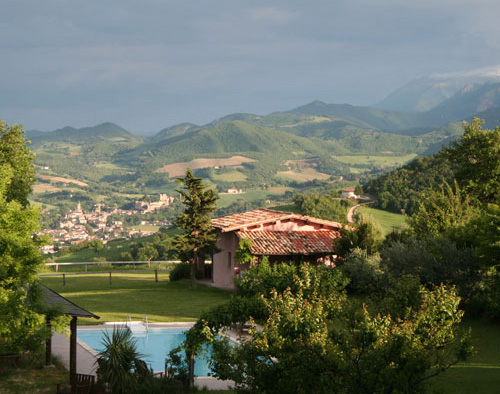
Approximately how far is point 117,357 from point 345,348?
633cm

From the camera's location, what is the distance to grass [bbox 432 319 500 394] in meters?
11.6

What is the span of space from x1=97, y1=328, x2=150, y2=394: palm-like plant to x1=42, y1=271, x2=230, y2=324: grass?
25.3 feet

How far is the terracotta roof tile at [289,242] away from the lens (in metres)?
27.5

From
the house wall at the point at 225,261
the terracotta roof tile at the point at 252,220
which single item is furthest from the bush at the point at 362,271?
the house wall at the point at 225,261

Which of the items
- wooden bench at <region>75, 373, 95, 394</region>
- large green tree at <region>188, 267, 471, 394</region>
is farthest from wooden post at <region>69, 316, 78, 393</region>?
large green tree at <region>188, 267, 471, 394</region>

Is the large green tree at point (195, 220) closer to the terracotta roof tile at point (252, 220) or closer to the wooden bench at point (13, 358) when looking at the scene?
the terracotta roof tile at point (252, 220)

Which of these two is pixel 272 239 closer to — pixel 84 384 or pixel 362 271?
pixel 362 271

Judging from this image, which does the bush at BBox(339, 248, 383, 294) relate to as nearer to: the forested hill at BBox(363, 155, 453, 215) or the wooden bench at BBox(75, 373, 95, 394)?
the wooden bench at BBox(75, 373, 95, 394)

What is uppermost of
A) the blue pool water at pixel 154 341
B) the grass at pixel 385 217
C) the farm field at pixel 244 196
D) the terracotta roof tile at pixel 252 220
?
the farm field at pixel 244 196

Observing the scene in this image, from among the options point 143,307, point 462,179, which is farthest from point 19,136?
point 462,179

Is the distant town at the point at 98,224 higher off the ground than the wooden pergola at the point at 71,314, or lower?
higher

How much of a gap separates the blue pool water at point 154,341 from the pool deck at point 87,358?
0.25m

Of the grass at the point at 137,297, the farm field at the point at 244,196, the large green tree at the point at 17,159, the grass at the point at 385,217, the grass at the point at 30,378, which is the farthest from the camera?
the farm field at the point at 244,196

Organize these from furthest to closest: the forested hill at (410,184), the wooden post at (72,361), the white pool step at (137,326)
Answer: the forested hill at (410,184), the white pool step at (137,326), the wooden post at (72,361)
